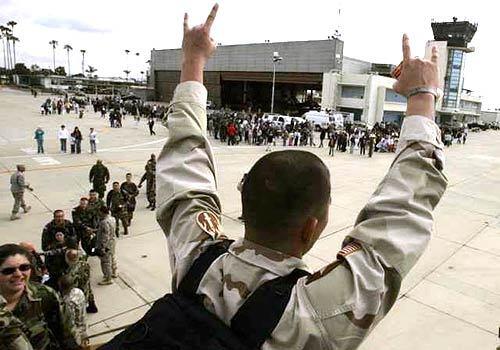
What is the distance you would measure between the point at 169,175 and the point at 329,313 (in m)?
0.73

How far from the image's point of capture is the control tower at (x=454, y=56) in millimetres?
63781

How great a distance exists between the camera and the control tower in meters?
63.8

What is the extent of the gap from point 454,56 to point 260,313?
7598 cm

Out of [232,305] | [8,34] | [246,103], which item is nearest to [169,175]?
[232,305]

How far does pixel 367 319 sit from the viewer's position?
3.20ft

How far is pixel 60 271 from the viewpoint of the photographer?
5.55 metres

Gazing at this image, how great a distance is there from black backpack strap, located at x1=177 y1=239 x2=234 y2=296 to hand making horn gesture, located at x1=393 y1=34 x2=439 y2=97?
76cm

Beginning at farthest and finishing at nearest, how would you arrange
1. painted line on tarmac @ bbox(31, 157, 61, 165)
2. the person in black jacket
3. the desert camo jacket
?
painted line on tarmac @ bbox(31, 157, 61, 165) < the person in black jacket < the desert camo jacket

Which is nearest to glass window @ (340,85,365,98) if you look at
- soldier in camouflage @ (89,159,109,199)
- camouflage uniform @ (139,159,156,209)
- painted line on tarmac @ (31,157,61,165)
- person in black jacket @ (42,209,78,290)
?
painted line on tarmac @ (31,157,61,165)

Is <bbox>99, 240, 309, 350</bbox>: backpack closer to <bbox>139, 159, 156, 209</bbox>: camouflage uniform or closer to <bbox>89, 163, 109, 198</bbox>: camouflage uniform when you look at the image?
<bbox>139, 159, 156, 209</bbox>: camouflage uniform

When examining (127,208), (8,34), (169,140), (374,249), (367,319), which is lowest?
(127,208)

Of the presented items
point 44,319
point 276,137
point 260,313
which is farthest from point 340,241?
point 276,137

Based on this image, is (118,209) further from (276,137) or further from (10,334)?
(276,137)

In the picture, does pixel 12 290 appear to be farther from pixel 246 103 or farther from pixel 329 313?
pixel 246 103
